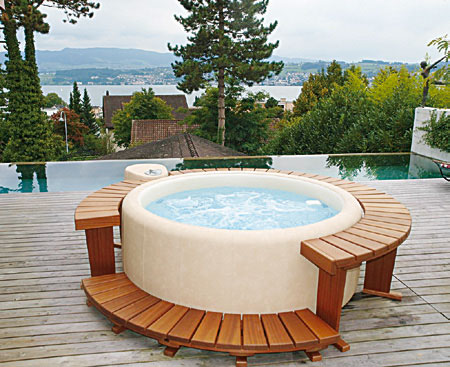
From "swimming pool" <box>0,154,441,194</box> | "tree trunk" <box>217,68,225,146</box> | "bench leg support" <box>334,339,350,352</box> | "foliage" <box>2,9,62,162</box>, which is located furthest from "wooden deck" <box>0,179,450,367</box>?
"tree trunk" <box>217,68,225,146</box>

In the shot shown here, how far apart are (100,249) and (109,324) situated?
19.1 inches

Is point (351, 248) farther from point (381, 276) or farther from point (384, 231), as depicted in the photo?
point (381, 276)

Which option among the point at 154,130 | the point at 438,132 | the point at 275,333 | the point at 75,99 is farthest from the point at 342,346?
the point at 75,99

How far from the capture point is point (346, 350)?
1.82 metres

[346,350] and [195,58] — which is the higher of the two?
[195,58]

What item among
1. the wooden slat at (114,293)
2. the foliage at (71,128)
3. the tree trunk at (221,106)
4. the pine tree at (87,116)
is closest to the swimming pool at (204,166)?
the wooden slat at (114,293)

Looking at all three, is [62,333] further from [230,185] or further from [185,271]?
[230,185]

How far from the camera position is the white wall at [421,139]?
243 inches

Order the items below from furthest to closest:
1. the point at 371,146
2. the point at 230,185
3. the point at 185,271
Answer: the point at 371,146, the point at 230,185, the point at 185,271

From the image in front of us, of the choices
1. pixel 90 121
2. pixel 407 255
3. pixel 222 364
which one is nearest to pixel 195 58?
pixel 407 255

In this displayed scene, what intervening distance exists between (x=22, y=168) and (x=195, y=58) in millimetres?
11529

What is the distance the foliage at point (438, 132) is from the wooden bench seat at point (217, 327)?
17.1 ft

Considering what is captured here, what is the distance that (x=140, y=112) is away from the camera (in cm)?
2852

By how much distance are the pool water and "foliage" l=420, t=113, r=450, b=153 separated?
403cm
